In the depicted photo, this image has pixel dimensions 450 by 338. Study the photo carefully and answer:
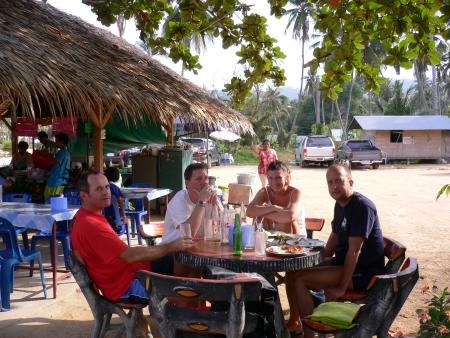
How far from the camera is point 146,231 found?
15.7 feet

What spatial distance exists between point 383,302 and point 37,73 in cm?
449

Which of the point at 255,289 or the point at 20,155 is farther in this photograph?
the point at 20,155

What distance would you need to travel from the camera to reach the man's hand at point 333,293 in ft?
12.3

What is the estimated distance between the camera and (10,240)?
4992 millimetres

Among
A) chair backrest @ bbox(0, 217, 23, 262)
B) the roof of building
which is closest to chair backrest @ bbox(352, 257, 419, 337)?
chair backrest @ bbox(0, 217, 23, 262)

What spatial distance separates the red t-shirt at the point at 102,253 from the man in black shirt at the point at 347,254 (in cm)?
121

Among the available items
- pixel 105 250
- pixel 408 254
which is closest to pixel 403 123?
pixel 408 254

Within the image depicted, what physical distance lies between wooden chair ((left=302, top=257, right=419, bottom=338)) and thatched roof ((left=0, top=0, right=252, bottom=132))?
394 cm

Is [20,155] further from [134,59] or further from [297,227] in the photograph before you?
[297,227]

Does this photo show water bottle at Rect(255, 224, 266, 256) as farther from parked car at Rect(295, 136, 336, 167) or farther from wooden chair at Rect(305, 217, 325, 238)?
parked car at Rect(295, 136, 336, 167)

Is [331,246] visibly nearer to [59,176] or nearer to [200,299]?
[200,299]

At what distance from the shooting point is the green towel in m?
3.22

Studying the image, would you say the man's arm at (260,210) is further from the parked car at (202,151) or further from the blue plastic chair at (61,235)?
the parked car at (202,151)

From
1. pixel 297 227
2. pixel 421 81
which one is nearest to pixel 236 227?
pixel 297 227
